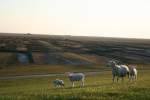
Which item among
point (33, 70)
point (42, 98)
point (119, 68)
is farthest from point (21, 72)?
point (42, 98)

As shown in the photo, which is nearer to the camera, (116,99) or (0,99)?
(0,99)

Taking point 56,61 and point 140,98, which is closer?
point 140,98

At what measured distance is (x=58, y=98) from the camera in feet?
57.2

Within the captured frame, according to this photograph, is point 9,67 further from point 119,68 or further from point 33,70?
point 119,68

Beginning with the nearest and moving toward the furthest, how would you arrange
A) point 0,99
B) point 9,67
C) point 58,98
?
1. point 0,99
2. point 58,98
3. point 9,67

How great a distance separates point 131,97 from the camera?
727 inches

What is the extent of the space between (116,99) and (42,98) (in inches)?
165

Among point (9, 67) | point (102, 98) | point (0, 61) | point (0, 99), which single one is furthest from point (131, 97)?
point (0, 61)

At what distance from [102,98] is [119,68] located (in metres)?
17.5

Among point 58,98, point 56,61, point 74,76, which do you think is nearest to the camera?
point 58,98

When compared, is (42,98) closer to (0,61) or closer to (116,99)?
(116,99)

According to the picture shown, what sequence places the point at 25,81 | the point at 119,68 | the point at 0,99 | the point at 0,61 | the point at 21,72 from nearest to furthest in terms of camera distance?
1. the point at 0,99
2. the point at 119,68
3. the point at 25,81
4. the point at 21,72
5. the point at 0,61

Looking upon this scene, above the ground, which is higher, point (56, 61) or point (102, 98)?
point (102, 98)

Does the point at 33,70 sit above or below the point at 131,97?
below
